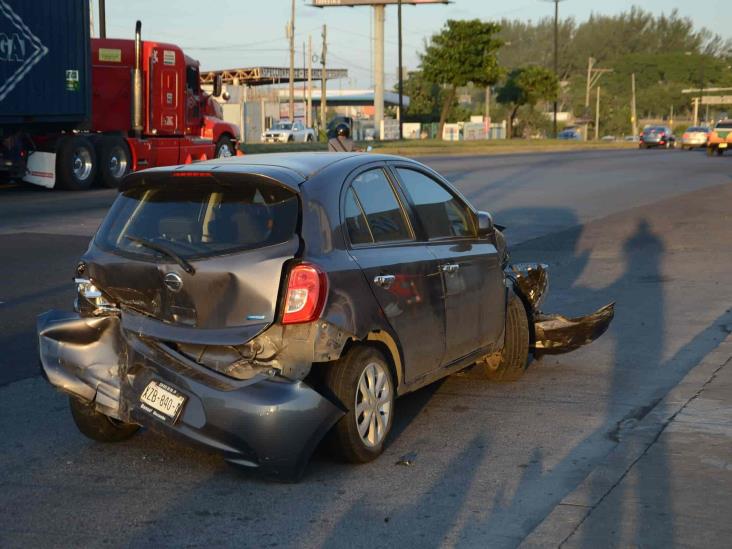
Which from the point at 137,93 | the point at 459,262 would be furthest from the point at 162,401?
the point at 137,93

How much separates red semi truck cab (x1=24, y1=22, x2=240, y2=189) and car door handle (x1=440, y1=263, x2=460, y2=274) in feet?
63.0

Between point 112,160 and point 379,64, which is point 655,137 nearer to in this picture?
point 379,64

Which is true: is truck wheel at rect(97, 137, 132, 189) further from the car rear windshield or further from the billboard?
the billboard

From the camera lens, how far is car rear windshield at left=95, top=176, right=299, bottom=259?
5723mm

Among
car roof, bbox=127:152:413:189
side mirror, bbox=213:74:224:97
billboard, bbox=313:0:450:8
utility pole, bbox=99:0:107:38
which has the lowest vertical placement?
car roof, bbox=127:152:413:189

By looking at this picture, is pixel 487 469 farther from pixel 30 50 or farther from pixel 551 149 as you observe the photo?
pixel 551 149

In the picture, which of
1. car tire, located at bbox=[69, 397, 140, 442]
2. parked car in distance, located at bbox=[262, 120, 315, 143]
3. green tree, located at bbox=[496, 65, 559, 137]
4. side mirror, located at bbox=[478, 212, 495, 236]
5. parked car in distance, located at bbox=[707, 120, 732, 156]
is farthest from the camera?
green tree, located at bbox=[496, 65, 559, 137]

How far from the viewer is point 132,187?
6219mm

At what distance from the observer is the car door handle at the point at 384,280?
602 centimetres

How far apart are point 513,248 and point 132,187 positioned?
1004 cm

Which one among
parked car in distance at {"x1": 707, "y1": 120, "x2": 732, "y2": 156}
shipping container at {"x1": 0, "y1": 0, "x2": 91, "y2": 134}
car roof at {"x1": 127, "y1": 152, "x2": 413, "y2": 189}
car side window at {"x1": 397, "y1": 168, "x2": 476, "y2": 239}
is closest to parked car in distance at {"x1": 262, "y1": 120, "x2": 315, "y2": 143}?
parked car in distance at {"x1": 707, "y1": 120, "x2": 732, "y2": 156}

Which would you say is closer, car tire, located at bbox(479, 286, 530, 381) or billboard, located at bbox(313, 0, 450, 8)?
car tire, located at bbox(479, 286, 530, 381)

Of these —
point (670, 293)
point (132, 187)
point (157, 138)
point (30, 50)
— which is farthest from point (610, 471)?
point (157, 138)

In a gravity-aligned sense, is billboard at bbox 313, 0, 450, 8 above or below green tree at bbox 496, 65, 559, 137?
above
